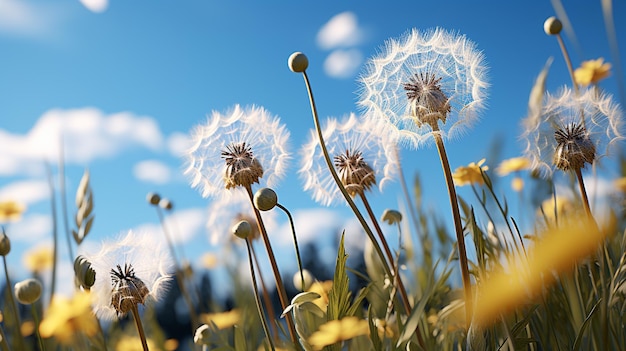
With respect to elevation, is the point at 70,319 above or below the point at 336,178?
below

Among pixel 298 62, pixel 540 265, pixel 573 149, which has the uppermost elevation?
pixel 298 62

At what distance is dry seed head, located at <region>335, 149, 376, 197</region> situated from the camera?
5.33ft

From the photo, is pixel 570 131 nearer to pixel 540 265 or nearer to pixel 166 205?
pixel 540 265

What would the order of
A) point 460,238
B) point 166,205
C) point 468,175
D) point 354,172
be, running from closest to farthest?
1. point 460,238
2. point 354,172
3. point 468,175
4. point 166,205

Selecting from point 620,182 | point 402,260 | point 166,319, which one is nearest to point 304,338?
point 402,260

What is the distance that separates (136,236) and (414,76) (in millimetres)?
855

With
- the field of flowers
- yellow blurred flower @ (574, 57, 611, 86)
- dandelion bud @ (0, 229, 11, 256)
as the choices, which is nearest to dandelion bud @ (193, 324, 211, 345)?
the field of flowers

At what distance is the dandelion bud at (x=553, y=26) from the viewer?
90.6 inches

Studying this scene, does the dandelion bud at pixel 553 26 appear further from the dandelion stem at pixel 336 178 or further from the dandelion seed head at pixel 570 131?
the dandelion stem at pixel 336 178

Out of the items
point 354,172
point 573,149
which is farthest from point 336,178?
point 573,149

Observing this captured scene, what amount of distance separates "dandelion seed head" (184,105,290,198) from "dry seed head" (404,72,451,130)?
1.54ft

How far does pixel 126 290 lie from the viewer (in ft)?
4.64

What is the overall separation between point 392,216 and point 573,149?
525 mm

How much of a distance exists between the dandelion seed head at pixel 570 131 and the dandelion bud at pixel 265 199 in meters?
0.77
